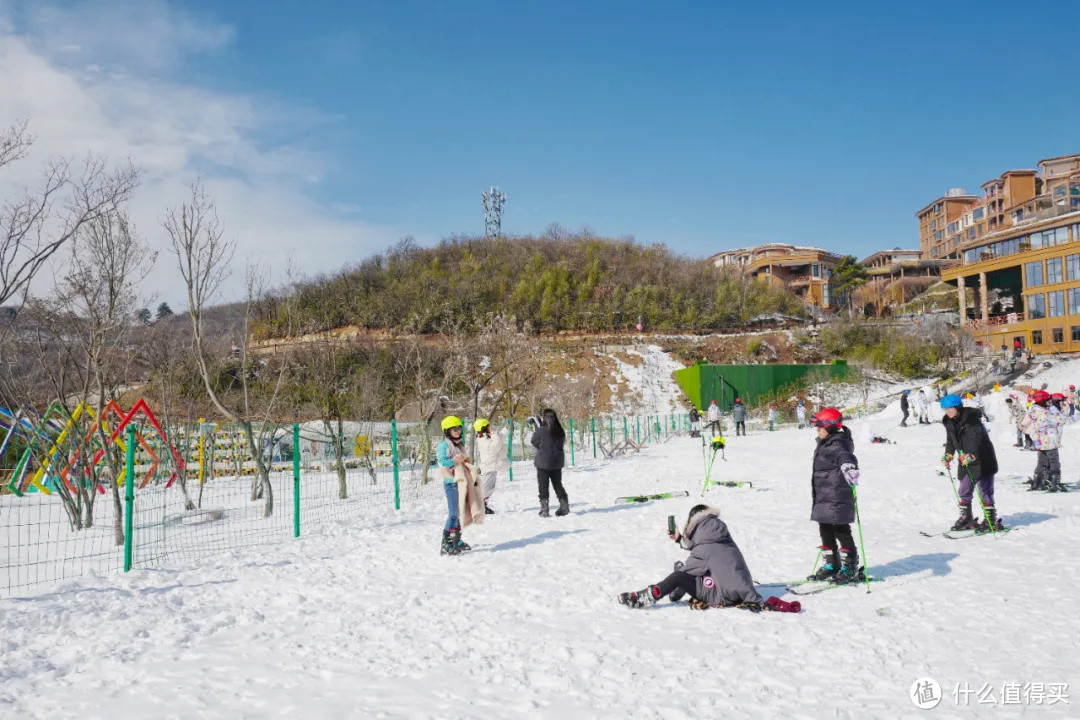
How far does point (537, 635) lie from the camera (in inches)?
192

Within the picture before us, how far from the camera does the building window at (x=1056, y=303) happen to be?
4391cm

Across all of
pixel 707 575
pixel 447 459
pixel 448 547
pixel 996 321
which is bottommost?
pixel 448 547

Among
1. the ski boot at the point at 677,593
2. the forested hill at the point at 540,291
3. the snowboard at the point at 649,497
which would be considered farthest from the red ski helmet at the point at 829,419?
the forested hill at the point at 540,291

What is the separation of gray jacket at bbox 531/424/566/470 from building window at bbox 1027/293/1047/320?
46937mm

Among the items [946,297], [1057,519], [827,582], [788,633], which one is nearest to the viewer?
[788,633]

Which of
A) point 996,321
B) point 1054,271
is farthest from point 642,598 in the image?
point 996,321

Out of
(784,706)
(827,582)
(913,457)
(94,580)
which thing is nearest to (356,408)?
(913,457)

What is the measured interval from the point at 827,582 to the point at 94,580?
637 cm

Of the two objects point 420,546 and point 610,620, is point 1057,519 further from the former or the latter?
point 420,546

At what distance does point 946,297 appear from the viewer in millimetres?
54875

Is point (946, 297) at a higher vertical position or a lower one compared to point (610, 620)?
higher

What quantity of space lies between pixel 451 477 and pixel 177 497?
36.8 ft

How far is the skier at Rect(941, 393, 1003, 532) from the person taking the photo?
315 inches

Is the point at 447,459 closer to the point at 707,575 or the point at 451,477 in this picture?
the point at 451,477
